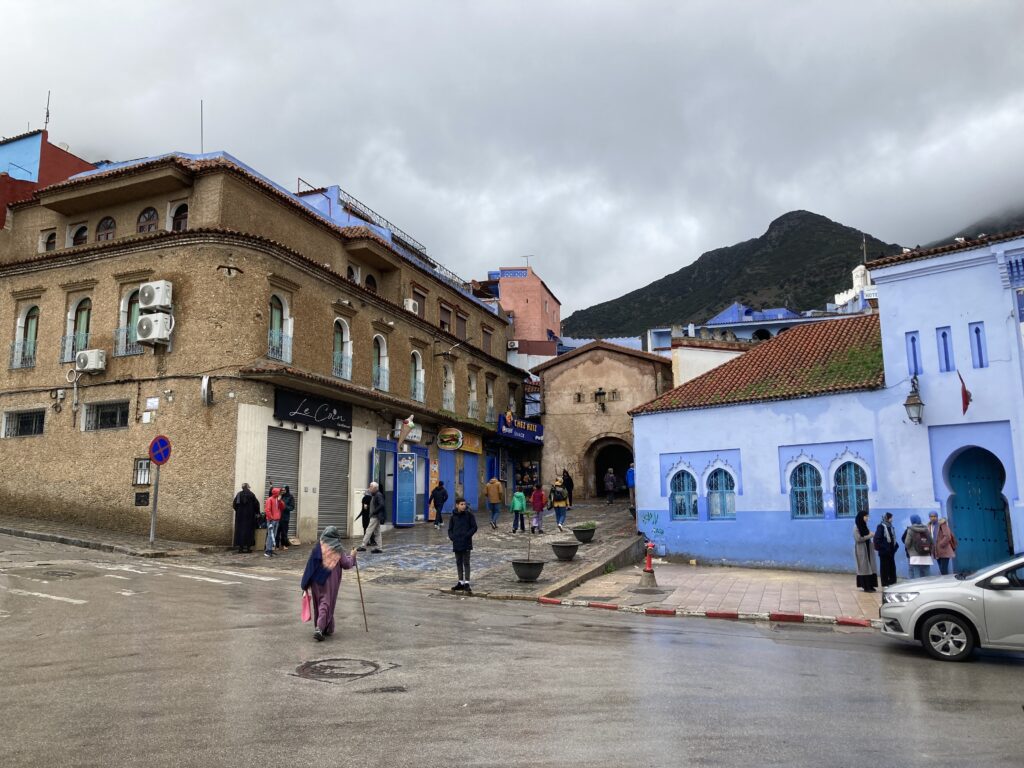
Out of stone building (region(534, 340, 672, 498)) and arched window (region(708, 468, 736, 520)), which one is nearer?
arched window (region(708, 468, 736, 520))

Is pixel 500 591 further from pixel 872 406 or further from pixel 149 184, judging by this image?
pixel 149 184

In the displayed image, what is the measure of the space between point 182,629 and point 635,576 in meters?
10.5

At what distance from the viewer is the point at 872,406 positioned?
747 inches

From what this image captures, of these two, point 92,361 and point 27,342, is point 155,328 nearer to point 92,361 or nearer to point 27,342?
point 92,361

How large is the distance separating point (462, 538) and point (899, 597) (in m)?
7.46

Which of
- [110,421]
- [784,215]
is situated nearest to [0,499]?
[110,421]

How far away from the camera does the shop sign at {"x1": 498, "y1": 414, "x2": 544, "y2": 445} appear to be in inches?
1383

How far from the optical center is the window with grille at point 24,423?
917 inches

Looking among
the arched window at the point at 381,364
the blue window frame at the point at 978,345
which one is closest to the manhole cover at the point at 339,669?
the blue window frame at the point at 978,345

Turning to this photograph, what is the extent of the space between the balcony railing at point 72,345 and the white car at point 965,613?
22.2m

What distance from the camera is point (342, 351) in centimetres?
2575

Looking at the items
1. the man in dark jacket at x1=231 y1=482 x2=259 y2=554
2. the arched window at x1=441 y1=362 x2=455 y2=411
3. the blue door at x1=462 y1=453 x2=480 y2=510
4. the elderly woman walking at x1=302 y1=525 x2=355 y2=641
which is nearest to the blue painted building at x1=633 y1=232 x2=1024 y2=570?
the man in dark jacket at x1=231 y1=482 x2=259 y2=554

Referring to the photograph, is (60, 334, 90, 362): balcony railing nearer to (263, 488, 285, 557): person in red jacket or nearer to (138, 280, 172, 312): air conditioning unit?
(138, 280, 172, 312): air conditioning unit

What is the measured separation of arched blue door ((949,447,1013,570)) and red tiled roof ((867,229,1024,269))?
4.48m
